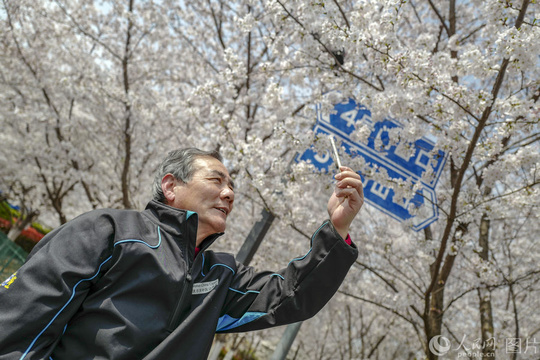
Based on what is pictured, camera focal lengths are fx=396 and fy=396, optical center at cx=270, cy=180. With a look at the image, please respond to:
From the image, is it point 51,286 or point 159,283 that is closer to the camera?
point 51,286

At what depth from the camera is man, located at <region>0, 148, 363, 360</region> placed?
1.38m

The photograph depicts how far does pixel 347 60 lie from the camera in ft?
16.2

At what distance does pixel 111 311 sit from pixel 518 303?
9.06 metres

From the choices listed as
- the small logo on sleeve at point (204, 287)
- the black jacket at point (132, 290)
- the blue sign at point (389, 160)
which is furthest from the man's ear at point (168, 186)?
the blue sign at point (389, 160)

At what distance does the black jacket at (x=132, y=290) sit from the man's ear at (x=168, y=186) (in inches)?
7.4

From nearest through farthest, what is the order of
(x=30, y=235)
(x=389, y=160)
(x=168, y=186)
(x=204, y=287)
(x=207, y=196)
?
1. (x=204, y=287)
2. (x=207, y=196)
3. (x=168, y=186)
4. (x=389, y=160)
5. (x=30, y=235)

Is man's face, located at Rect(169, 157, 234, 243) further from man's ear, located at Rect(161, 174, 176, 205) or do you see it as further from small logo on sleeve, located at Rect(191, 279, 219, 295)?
small logo on sleeve, located at Rect(191, 279, 219, 295)

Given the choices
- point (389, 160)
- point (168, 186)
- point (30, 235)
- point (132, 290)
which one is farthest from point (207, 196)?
point (30, 235)

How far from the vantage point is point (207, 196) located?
1.97m

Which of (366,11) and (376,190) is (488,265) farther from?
(366,11)

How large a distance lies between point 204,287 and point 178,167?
661 millimetres

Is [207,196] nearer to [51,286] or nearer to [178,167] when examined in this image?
[178,167]

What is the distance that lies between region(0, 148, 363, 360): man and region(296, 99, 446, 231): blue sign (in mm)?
2394

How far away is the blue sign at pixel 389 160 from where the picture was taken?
406cm
